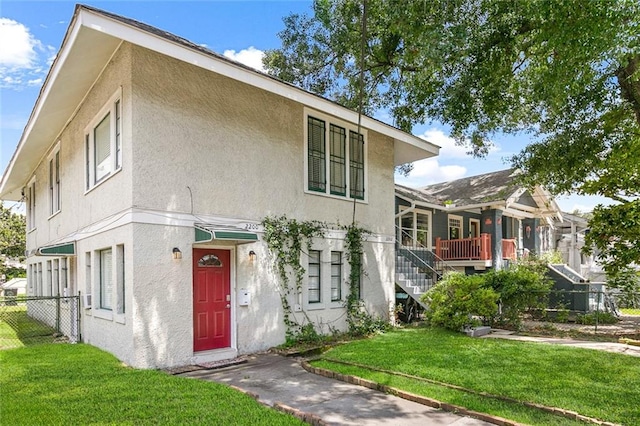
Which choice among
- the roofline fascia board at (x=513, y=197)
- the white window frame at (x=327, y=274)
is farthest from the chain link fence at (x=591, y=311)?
the white window frame at (x=327, y=274)

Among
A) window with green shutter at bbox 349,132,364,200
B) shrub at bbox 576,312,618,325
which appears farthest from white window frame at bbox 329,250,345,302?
shrub at bbox 576,312,618,325

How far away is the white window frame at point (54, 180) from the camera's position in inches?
552

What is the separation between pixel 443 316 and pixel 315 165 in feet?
18.0

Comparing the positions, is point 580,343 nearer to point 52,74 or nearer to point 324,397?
point 324,397

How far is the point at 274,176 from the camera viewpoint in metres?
10.5

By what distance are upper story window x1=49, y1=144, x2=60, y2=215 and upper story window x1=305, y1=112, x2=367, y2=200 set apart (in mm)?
8441

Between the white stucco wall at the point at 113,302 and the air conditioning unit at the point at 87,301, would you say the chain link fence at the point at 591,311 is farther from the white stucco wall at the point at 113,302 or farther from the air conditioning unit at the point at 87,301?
the air conditioning unit at the point at 87,301

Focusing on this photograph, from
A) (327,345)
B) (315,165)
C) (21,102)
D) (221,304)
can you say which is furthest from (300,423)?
(21,102)

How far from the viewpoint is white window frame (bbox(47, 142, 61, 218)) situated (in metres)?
14.0

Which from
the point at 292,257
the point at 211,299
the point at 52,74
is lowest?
the point at 211,299

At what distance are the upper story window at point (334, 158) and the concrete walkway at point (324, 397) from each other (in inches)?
195

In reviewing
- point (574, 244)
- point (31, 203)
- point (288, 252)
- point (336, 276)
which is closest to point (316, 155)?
point (288, 252)

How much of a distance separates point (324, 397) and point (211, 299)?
12.1 feet

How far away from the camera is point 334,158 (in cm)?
1220
